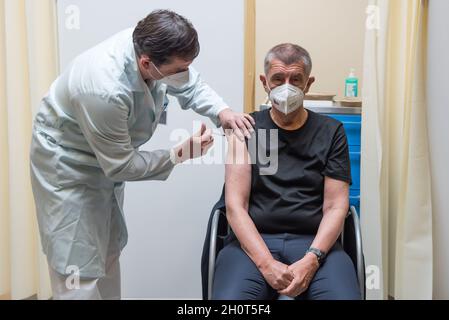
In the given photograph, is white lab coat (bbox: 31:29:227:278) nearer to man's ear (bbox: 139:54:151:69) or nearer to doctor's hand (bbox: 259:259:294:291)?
man's ear (bbox: 139:54:151:69)

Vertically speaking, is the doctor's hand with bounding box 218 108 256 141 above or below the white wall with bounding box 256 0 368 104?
below

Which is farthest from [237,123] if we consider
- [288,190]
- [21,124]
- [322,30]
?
[322,30]

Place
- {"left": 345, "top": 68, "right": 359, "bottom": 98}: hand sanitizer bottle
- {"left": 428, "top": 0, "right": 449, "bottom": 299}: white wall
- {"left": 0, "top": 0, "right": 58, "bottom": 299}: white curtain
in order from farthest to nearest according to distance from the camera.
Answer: {"left": 345, "top": 68, "right": 359, "bottom": 98}: hand sanitizer bottle < {"left": 0, "top": 0, "right": 58, "bottom": 299}: white curtain < {"left": 428, "top": 0, "right": 449, "bottom": 299}: white wall

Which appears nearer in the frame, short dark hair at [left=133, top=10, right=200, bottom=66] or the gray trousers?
short dark hair at [left=133, top=10, right=200, bottom=66]

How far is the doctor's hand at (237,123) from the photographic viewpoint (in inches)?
64.8

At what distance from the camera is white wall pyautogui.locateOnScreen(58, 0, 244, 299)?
2.16 m

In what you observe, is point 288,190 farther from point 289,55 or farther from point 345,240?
point 289,55

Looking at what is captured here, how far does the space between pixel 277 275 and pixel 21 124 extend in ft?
4.34

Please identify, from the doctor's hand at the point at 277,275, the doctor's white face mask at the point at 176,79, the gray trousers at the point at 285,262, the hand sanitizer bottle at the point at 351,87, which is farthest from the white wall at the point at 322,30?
the doctor's hand at the point at 277,275

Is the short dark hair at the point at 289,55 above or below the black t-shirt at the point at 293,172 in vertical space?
above

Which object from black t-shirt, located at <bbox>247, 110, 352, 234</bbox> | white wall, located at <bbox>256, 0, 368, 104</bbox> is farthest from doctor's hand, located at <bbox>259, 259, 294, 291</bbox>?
white wall, located at <bbox>256, 0, 368, 104</bbox>

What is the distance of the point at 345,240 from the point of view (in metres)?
1.76

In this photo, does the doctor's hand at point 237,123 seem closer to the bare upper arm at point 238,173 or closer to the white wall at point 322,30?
the bare upper arm at point 238,173

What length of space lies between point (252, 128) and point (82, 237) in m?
0.67
